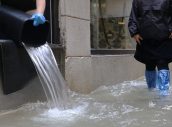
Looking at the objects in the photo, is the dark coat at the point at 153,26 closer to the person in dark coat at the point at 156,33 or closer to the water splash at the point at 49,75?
the person in dark coat at the point at 156,33

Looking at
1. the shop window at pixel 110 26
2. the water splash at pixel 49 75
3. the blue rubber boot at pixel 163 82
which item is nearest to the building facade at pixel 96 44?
the shop window at pixel 110 26

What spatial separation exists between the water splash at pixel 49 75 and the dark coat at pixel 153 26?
1.67 metres

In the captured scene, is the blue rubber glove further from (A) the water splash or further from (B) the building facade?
(B) the building facade

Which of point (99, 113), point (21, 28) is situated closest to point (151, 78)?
point (99, 113)

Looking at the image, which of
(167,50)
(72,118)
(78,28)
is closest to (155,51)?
(167,50)

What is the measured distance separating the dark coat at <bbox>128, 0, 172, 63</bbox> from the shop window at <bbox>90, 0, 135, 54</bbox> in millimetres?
1488

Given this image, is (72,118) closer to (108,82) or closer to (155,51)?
(155,51)

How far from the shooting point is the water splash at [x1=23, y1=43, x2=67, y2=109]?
5538 millimetres

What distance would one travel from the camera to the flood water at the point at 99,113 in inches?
189

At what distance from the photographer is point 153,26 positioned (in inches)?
268

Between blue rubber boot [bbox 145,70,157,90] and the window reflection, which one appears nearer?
blue rubber boot [bbox 145,70,157,90]

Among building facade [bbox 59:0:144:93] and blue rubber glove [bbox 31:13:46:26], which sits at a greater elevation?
blue rubber glove [bbox 31:13:46:26]

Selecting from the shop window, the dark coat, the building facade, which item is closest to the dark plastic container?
the building facade

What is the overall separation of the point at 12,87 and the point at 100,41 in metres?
3.73
